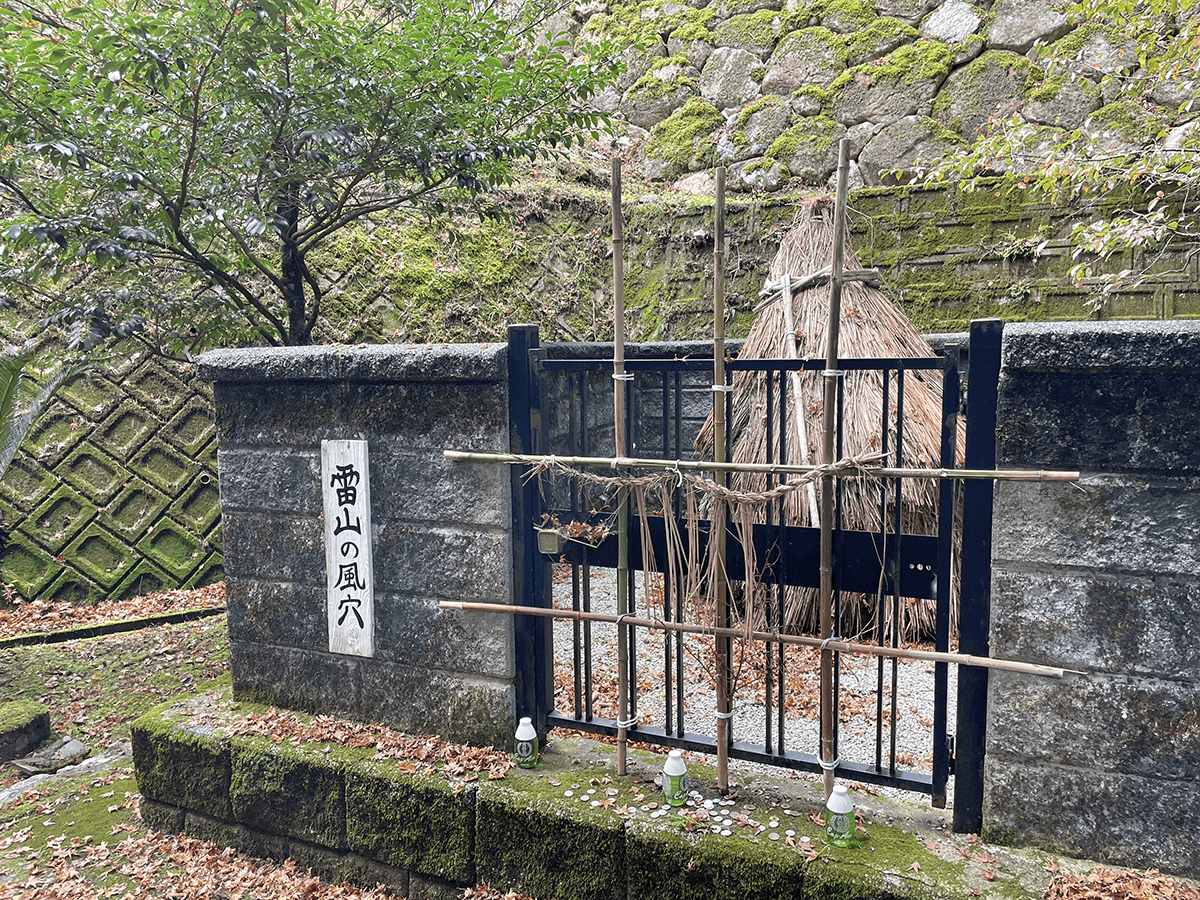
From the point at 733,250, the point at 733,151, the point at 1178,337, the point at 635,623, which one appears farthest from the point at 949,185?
the point at 635,623

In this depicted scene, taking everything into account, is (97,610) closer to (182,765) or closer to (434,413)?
(182,765)

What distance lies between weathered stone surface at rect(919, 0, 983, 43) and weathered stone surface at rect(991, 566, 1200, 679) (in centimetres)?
905

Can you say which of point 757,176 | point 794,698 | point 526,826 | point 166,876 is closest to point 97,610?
point 166,876

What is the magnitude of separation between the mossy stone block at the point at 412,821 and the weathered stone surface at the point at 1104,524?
2267mm

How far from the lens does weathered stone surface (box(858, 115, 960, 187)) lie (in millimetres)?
8898

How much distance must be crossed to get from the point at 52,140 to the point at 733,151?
8022 millimetres

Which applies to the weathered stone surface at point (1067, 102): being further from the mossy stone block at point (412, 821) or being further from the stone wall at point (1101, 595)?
the mossy stone block at point (412, 821)

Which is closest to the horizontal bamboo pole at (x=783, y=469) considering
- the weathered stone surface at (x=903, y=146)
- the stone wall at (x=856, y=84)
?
the stone wall at (x=856, y=84)

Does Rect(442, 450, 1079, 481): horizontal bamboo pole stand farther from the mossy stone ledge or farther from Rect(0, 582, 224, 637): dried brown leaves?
Rect(0, 582, 224, 637): dried brown leaves

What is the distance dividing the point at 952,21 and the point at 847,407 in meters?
6.96

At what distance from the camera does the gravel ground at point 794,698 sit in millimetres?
3668

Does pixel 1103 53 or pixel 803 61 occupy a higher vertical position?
pixel 803 61

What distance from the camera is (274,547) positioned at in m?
3.70

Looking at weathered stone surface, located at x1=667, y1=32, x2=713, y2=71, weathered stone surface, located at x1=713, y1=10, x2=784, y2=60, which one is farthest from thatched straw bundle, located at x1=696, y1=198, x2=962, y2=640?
weathered stone surface, located at x1=667, y1=32, x2=713, y2=71
